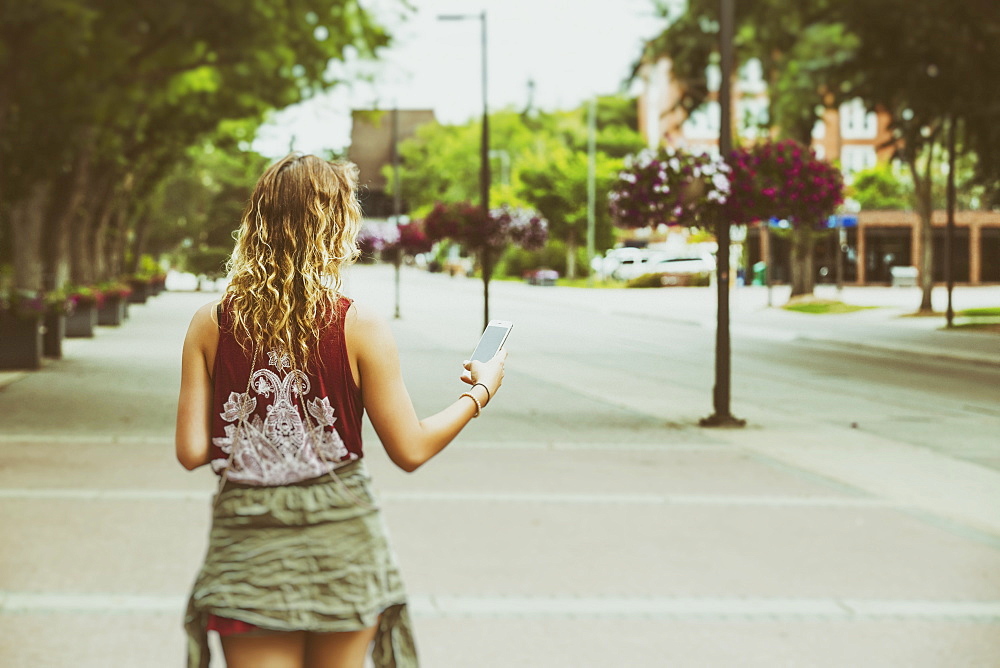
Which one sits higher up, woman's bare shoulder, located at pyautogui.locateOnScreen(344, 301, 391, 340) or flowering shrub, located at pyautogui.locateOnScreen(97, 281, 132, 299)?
woman's bare shoulder, located at pyautogui.locateOnScreen(344, 301, 391, 340)

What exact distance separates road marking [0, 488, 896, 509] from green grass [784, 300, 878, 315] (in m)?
31.5

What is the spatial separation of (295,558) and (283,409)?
30 cm

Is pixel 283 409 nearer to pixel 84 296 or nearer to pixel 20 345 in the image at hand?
pixel 20 345

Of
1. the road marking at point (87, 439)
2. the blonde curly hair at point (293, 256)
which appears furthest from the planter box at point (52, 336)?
the blonde curly hair at point (293, 256)

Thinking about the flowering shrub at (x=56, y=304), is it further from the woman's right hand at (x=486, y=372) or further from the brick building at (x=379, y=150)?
the brick building at (x=379, y=150)

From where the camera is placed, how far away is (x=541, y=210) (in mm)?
77062

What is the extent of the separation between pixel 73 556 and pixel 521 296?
163ft

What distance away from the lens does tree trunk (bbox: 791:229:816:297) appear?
43403mm

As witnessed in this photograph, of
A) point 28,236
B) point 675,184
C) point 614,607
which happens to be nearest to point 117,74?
point 28,236

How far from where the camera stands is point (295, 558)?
2.85 m

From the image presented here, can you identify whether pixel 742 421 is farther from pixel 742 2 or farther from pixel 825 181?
pixel 742 2

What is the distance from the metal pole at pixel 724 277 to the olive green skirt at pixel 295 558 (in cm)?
1193

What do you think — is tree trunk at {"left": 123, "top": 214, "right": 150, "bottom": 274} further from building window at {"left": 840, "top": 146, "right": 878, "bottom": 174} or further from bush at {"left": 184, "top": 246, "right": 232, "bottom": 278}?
building window at {"left": 840, "top": 146, "right": 878, "bottom": 174}

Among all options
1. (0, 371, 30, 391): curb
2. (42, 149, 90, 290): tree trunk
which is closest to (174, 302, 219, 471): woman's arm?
(0, 371, 30, 391): curb
